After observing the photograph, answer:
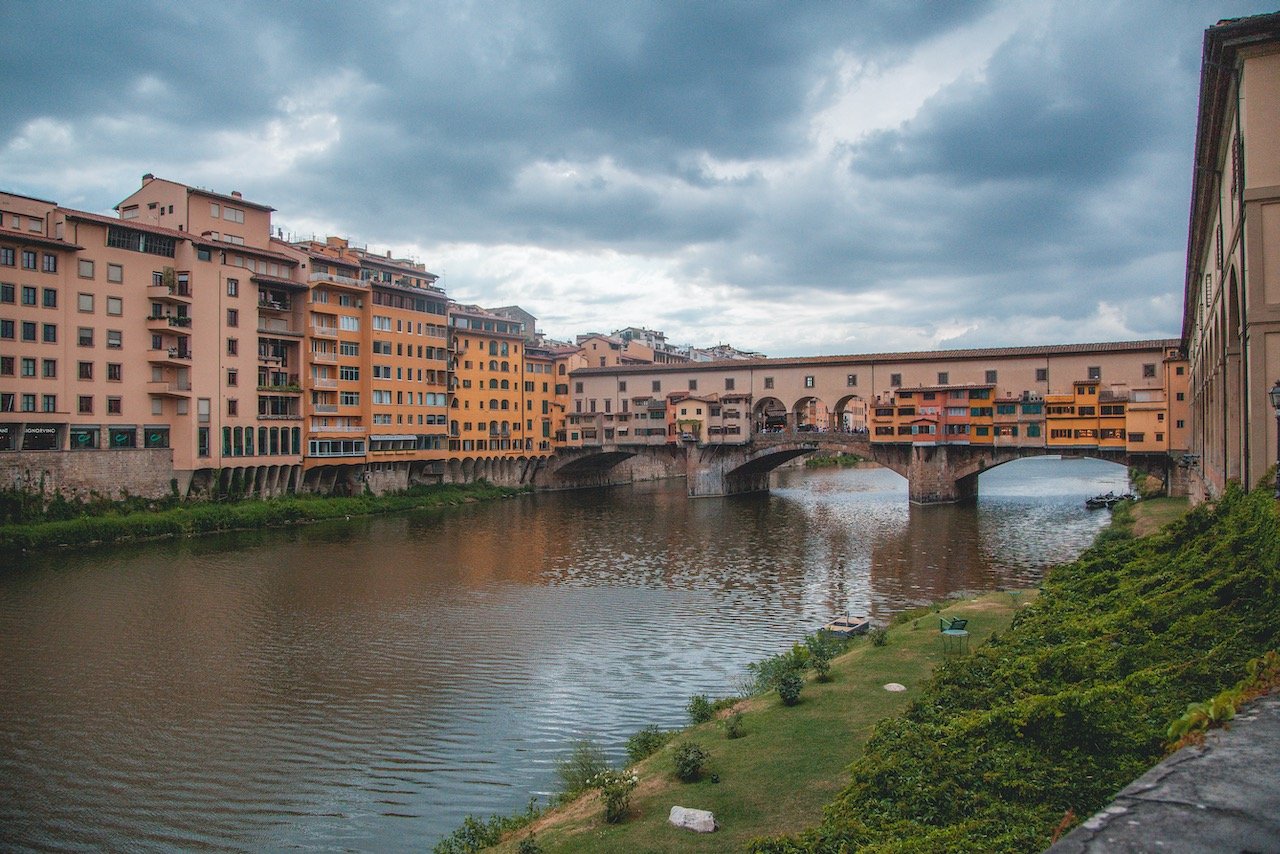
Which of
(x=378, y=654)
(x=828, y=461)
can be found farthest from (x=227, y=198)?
(x=828, y=461)

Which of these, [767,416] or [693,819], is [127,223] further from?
[767,416]

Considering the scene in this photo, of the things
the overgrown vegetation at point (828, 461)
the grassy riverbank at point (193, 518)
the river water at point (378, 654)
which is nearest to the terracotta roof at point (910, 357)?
the river water at point (378, 654)

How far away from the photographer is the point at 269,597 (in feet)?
96.9

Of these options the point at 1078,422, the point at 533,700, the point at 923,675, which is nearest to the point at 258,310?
the point at 533,700

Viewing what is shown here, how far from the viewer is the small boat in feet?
71.6

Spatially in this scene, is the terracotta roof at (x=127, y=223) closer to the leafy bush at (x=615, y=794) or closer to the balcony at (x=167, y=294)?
the balcony at (x=167, y=294)

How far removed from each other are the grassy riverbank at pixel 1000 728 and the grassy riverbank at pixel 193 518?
116 ft

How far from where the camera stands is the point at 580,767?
13.6 m

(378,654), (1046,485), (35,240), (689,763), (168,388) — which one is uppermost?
(35,240)

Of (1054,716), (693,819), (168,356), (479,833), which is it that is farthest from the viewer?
(168,356)

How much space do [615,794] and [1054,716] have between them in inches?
221

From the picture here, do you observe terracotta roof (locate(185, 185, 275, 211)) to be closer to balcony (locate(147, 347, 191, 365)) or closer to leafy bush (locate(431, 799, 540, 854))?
balcony (locate(147, 347, 191, 365))

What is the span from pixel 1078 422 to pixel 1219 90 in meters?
39.7

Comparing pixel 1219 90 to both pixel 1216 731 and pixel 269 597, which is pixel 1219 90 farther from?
pixel 269 597
